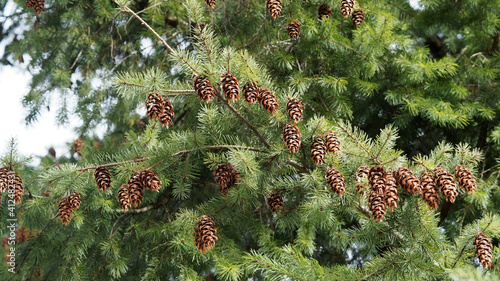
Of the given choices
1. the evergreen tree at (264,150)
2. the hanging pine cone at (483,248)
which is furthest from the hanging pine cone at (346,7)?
the hanging pine cone at (483,248)

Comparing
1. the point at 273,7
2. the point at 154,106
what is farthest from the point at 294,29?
the point at 154,106

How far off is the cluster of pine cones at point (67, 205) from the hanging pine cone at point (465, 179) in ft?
5.03

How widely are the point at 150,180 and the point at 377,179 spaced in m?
0.79

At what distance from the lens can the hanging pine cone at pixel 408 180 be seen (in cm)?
143

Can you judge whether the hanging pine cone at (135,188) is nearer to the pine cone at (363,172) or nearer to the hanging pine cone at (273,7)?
the pine cone at (363,172)

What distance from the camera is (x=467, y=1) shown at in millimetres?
2709

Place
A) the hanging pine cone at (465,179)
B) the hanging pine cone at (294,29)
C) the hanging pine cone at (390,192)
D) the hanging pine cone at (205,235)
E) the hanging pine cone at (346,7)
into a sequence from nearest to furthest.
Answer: the hanging pine cone at (390,192) < the hanging pine cone at (465,179) < the hanging pine cone at (205,235) < the hanging pine cone at (346,7) < the hanging pine cone at (294,29)

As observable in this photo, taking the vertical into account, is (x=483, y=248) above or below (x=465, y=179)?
below

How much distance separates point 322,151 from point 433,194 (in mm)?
392

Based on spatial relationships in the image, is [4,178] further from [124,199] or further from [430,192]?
[430,192]

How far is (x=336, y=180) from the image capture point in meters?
1.50

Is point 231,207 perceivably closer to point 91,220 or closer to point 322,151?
point 322,151

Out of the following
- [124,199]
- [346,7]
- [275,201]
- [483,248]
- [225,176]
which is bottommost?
[124,199]

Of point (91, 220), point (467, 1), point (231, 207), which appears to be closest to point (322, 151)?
point (231, 207)
